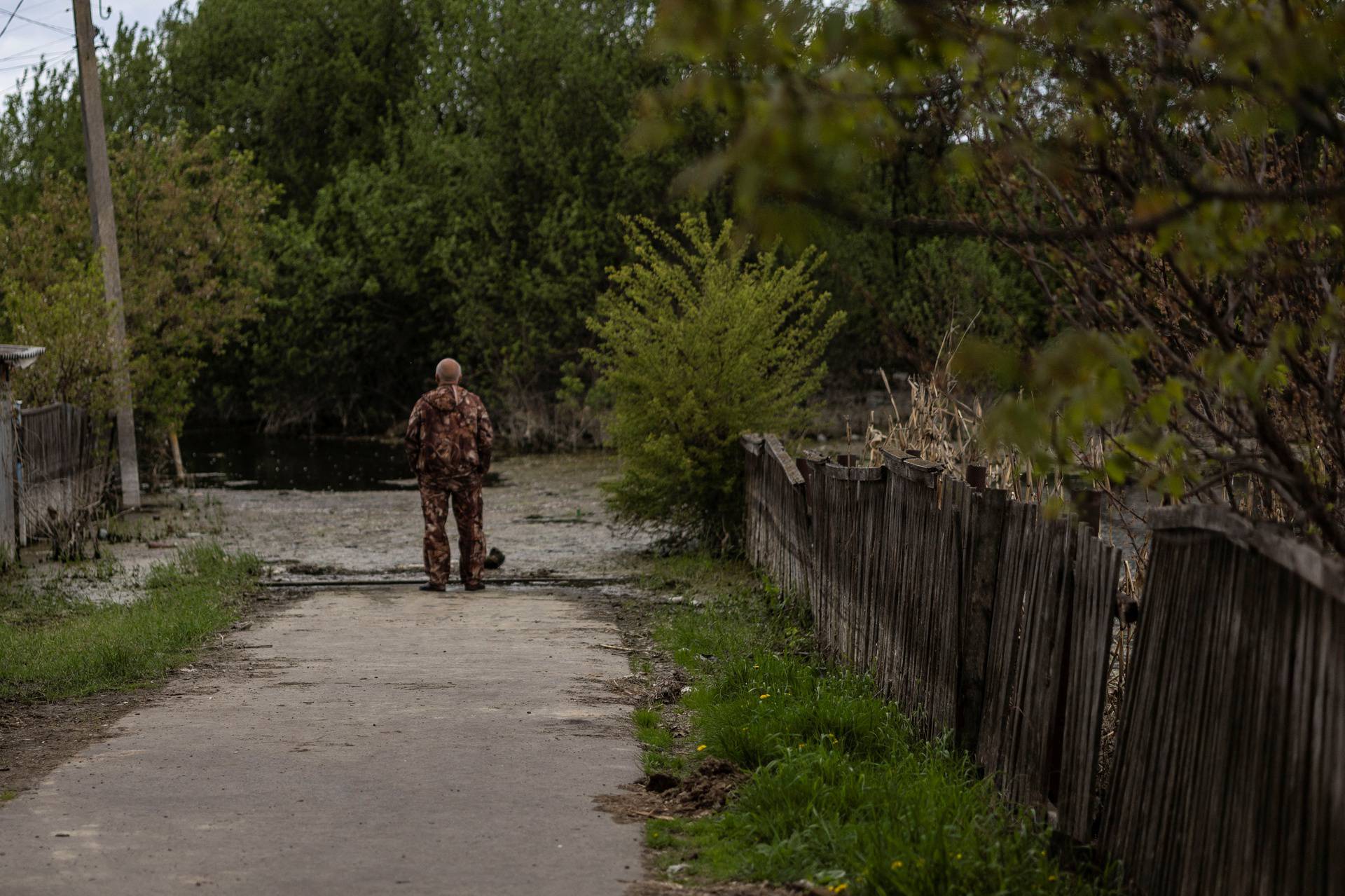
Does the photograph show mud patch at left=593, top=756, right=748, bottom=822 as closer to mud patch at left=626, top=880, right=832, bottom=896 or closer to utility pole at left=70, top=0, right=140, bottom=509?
mud patch at left=626, top=880, right=832, bottom=896

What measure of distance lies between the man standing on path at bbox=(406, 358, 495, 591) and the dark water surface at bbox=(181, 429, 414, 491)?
13477 mm

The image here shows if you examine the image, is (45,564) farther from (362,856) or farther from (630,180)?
(630,180)

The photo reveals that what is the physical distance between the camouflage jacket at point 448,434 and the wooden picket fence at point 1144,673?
6839mm

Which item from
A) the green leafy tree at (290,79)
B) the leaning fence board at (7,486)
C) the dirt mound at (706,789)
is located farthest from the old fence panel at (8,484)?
the green leafy tree at (290,79)

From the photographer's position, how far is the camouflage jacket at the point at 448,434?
559 inches

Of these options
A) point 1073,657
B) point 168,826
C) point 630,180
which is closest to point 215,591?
point 168,826

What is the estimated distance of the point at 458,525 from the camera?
14.2m

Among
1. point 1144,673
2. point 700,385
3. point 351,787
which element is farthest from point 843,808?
point 700,385

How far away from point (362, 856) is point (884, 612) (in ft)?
11.3

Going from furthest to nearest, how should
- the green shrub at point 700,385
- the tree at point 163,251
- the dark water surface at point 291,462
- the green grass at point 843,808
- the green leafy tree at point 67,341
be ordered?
the dark water surface at point 291,462 < the tree at point 163,251 < the green leafy tree at point 67,341 < the green shrub at point 700,385 < the green grass at point 843,808

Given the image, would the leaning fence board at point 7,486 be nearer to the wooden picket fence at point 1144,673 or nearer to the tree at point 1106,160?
the wooden picket fence at point 1144,673

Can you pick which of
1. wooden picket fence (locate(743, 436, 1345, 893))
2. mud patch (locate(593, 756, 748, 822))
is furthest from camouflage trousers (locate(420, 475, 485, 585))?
mud patch (locate(593, 756, 748, 822))

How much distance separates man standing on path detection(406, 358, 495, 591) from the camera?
14.1 metres

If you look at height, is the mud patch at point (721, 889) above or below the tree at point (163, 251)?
below
